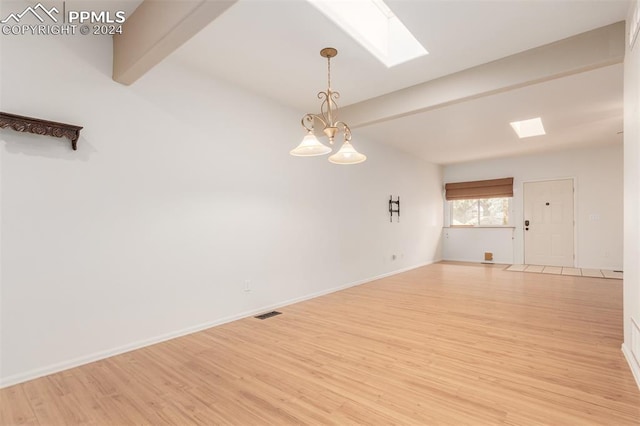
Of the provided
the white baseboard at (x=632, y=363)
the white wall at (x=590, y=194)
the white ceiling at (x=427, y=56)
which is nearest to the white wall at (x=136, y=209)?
the white ceiling at (x=427, y=56)

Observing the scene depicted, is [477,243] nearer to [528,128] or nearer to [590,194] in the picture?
[590,194]

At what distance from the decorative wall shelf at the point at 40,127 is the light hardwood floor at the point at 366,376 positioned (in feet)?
5.94

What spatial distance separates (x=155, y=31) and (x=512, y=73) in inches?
127

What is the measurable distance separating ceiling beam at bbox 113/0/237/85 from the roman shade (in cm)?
816

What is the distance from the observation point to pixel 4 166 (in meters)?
2.26

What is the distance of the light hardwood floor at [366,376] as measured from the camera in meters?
1.86

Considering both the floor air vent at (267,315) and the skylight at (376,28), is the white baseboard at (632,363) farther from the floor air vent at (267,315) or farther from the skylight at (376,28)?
the floor air vent at (267,315)

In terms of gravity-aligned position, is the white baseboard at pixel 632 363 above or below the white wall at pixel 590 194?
below

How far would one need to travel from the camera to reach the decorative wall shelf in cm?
223

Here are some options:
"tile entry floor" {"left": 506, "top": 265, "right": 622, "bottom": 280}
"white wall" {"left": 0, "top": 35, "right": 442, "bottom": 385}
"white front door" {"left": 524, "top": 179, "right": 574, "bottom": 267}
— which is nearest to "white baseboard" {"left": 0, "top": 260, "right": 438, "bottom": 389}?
"white wall" {"left": 0, "top": 35, "right": 442, "bottom": 385}

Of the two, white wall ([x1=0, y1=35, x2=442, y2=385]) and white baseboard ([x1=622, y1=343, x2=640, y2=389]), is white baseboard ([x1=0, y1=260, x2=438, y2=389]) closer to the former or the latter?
white wall ([x1=0, y1=35, x2=442, y2=385])

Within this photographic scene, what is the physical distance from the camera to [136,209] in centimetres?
293

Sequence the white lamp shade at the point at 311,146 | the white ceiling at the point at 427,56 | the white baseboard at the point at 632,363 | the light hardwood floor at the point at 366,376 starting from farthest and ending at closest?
the white lamp shade at the point at 311,146 < the white ceiling at the point at 427,56 < the white baseboard at the point at 632,363 < the light hardwood floor at the point at 366,376

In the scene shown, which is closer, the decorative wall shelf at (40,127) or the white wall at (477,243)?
the decorative wall shelf at (40,127)
